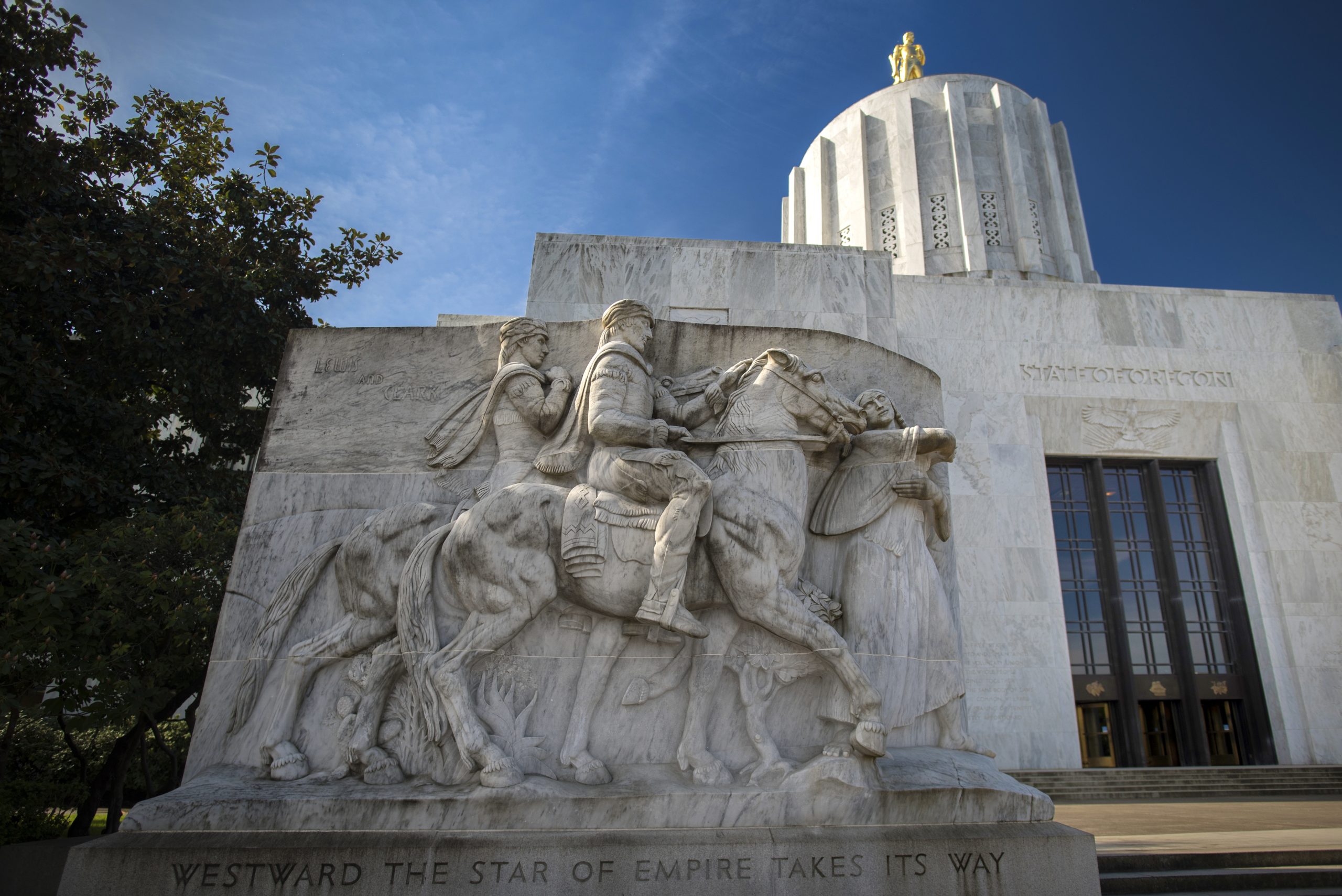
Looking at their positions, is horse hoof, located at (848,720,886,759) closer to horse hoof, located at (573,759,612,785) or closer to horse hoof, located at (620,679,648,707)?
horse hoof, located at (620,679,648,707)

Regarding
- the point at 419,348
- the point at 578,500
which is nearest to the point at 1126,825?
the point at 578,500

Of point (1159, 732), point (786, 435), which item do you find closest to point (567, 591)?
point (786, 435)

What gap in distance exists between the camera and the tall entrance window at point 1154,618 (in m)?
17.3

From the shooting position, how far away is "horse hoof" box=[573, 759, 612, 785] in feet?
18.4

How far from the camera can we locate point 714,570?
6145 mm

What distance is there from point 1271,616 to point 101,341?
2146 centimetres

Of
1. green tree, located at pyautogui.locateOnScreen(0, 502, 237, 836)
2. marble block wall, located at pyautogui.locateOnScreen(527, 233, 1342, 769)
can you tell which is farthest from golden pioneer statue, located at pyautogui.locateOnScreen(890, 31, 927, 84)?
green tree, located at pyautogui.locateOnScreen(0, 502, 237, 836)

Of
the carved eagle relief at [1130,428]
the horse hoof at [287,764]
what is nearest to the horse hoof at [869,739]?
the horse hoof at [287,764]

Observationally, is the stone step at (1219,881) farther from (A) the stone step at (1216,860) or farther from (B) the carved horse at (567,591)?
(B) the carved horse at (567,591)

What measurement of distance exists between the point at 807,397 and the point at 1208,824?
7.93m

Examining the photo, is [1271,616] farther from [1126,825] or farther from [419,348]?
[419,348]

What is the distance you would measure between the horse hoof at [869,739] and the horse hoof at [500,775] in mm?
2256

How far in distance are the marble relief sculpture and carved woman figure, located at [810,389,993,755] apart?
0.06 ft

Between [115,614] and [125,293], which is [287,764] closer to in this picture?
[115,614]
